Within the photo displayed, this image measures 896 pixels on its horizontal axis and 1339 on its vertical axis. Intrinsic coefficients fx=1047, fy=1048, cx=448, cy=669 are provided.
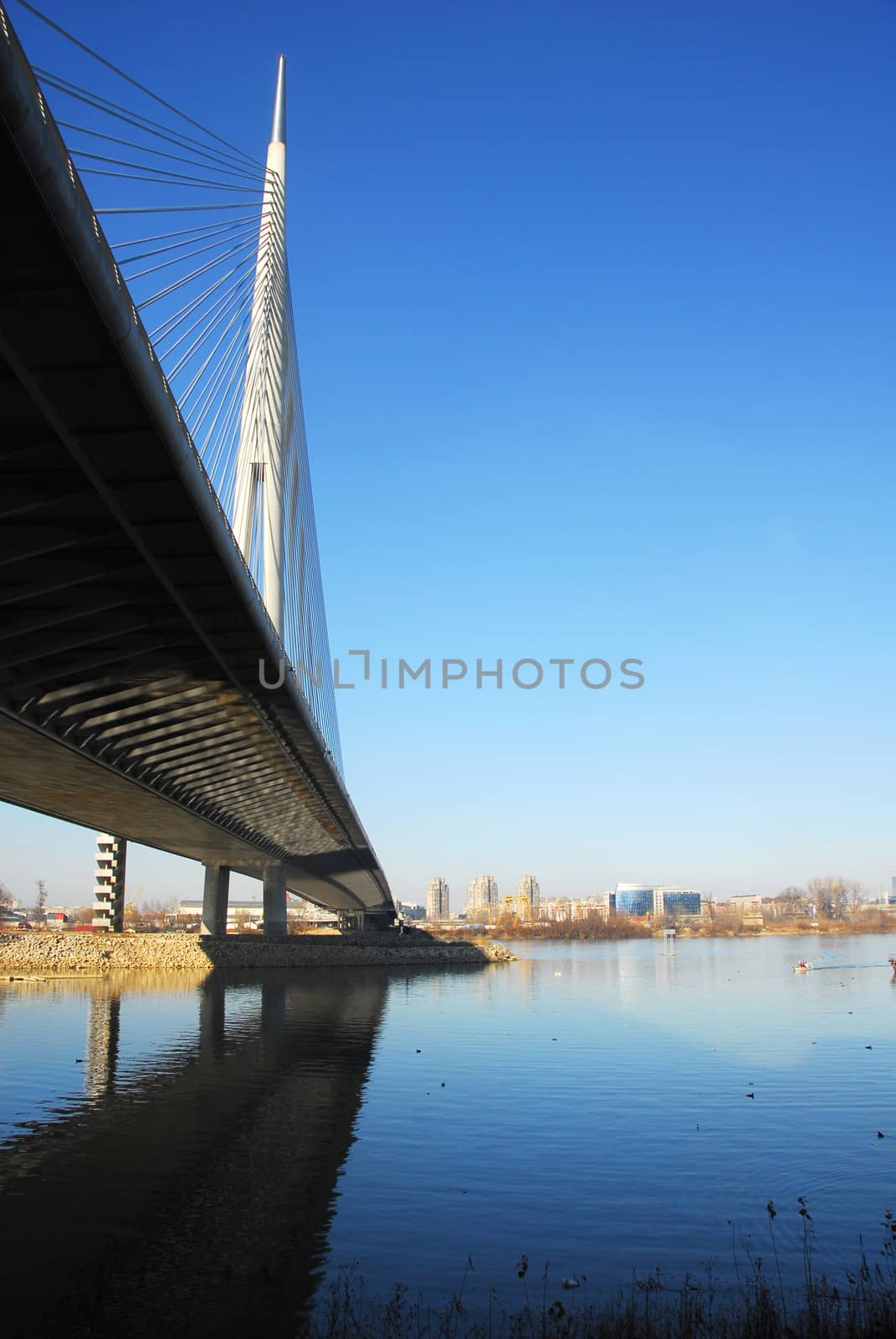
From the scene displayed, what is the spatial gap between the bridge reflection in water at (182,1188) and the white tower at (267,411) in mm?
14067

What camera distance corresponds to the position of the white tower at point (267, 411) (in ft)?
110

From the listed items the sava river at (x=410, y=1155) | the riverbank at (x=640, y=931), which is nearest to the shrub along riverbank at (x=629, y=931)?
the riverbank at (x=640, y=931)

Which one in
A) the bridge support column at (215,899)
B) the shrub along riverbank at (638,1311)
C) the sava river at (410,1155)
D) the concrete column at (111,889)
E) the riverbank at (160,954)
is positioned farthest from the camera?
the concrete column at (111,889)

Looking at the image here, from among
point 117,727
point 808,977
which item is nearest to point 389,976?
point 808,977

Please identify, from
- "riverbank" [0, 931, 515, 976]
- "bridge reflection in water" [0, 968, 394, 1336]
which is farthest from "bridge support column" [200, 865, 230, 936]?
"bridge reflection in water" [0, 968, 394, 1336]

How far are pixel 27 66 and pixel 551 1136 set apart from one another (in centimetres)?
2016

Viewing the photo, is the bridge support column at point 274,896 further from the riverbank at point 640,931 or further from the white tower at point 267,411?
the riverbank at point 640,931

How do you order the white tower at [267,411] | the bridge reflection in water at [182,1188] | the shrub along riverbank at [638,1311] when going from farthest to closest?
the white tower at [267,411] < the bridge reflection in water at [182,1188] < the shrub along riverbank at [638,1311]

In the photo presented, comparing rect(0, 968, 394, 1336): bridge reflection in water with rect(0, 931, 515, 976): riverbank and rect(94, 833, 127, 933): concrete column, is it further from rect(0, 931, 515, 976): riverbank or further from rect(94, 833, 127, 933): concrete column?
rect(94, 833, 127, 933): concrete column

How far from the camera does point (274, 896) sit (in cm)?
7525

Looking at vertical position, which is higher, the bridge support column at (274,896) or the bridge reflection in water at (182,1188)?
the bridge support column at (274,896)

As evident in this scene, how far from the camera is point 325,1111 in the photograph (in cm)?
2344

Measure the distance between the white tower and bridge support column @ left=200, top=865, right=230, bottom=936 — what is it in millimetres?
47918

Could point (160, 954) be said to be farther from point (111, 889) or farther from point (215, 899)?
point (111, 889)
